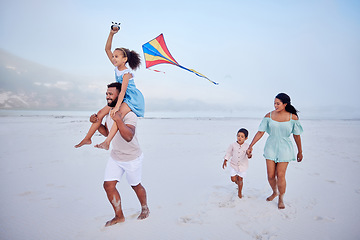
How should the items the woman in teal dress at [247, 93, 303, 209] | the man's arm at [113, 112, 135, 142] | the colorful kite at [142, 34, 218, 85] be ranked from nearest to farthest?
the man's arm at [113, 112, 135, 142] → the colorful kite at [142, 34, 218, 85] → the woman in teal dress at [247, 93, 303, 209]

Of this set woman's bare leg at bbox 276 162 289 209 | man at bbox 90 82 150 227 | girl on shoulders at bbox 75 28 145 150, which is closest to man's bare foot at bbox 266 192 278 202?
woman's bare leg at bbox 276 162 289 209

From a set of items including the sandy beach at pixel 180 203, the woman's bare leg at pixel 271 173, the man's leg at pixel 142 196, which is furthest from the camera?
the woman's bare leg at pixel 271 173

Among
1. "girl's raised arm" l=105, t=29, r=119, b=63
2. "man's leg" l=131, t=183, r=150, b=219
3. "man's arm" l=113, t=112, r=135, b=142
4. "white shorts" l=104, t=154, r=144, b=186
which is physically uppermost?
"girl's raised arm" l=105, t=29, r=119, b=63

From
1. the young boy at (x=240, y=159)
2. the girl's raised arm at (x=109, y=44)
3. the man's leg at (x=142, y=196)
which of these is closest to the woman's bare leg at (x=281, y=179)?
the young boy at (x=240, y=159)

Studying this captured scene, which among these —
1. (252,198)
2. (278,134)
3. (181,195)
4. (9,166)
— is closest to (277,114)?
(278,134)

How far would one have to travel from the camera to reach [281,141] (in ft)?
13.2

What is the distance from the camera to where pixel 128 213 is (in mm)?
3658

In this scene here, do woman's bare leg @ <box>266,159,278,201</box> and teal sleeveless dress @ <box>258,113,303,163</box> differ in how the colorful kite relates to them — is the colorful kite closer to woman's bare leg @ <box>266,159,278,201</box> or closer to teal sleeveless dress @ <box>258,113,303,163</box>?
teal sleeveless dress @ <box>258,113,303,163</box>

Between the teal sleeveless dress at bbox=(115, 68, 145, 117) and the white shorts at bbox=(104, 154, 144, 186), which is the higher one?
the teal sleeveless dress at bbox=(115, 68, 145, 117)

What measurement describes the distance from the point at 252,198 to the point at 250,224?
105 centimetres

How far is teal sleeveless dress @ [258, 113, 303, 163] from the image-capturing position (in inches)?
156

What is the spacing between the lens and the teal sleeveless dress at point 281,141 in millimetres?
3973

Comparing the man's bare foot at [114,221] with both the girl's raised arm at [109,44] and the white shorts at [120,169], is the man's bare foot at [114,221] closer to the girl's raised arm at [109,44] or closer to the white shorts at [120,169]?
the white shorts at [120,169]

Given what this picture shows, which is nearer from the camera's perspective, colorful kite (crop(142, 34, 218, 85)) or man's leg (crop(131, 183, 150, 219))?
man's leg (crop(131, 183, 150, 219))
